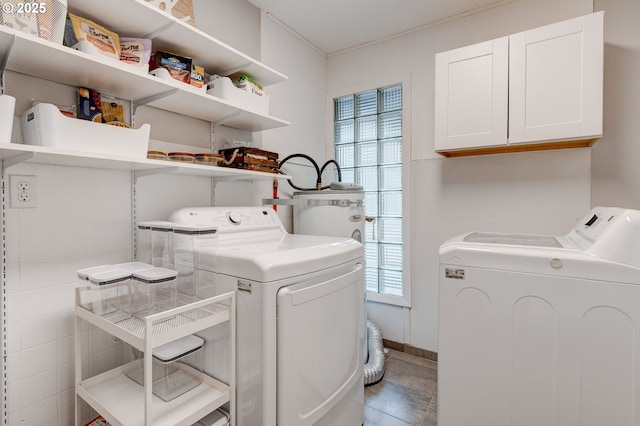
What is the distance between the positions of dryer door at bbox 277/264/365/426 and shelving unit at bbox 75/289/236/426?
22 centimetres

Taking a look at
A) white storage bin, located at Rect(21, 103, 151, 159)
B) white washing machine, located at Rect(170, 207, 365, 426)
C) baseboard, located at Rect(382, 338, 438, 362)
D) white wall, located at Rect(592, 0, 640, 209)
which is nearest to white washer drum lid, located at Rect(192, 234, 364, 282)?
white washing machine, located at Rect(170, 207, 365, 426)

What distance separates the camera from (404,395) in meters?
2.07

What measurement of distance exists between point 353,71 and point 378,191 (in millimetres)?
1167

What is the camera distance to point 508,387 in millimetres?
1373

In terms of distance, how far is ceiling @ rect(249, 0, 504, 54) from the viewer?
2.26 meters

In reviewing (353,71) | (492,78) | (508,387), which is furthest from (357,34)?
(508,387)

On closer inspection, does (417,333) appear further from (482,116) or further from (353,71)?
(353,71)

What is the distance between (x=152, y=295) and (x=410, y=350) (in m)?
2.12

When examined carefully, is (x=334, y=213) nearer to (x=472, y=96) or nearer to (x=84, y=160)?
(x=472, y=96)

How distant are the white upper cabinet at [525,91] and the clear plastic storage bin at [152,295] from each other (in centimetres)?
188

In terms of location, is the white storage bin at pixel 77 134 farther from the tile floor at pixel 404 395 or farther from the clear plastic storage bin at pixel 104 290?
the tile floor at pixel 404 395

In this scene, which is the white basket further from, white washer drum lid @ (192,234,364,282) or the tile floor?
the tile floor

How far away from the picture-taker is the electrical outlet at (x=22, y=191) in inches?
47.8

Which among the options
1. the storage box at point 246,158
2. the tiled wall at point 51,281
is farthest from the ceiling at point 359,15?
the tiled wall at point 51,281
